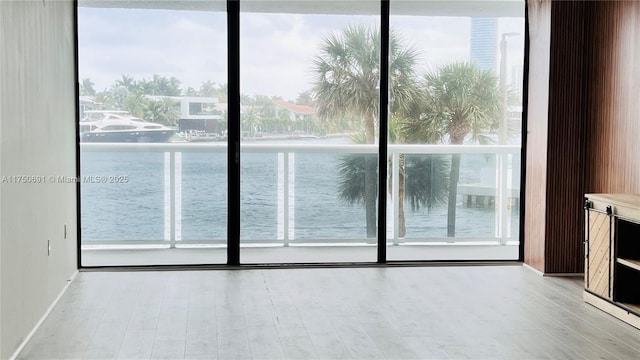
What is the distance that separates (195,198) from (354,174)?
4.15 ft

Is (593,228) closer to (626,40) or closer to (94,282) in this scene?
(626,40)

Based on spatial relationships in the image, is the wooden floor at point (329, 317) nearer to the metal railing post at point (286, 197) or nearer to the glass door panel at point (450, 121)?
the metal railing post at point (286, 197)

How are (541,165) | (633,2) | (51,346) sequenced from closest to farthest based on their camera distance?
(51,346) → (633,2) → (541,165)

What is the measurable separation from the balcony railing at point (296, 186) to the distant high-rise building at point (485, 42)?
0.67 meters

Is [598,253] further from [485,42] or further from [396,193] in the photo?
[485,42]

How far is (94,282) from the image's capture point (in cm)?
534

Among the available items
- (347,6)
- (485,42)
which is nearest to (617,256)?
(485,42)

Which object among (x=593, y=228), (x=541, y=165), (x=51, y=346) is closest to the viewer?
(x=51, y=346)

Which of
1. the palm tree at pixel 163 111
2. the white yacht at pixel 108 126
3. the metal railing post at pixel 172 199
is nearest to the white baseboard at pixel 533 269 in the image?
the metal railing post at pixel 172 199

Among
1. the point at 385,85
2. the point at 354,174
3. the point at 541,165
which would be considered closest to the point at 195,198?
the point at 354,174

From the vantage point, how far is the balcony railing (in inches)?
230

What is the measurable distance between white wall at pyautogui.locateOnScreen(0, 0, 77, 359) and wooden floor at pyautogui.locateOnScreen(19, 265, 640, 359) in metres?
0.23

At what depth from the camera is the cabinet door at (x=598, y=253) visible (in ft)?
15.0

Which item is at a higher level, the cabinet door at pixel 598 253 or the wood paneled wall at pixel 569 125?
the wood paneled wall at pixel 569 125
